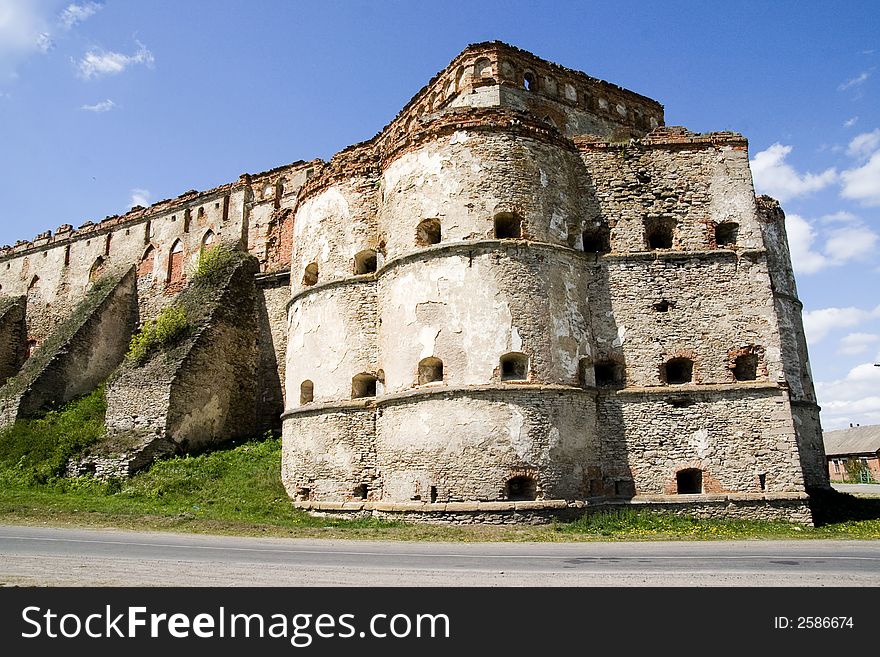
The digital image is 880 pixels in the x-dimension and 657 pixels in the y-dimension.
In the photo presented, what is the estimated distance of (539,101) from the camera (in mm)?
22750

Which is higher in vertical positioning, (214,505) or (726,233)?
(726,233)

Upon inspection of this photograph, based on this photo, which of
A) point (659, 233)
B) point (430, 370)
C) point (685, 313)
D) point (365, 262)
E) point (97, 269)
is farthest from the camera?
point (97, 269)

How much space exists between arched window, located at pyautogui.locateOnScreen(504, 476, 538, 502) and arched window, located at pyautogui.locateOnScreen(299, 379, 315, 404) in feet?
22.9

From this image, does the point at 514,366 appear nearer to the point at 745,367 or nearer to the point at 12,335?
the point at 745,367

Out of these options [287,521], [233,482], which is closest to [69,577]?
[287,521]

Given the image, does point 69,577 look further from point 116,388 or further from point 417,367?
point 116,388

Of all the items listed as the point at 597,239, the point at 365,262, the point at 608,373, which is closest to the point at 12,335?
the point at 365,262

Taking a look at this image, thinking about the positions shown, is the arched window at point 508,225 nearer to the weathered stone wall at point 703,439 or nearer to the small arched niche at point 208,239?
the weathered stone wall at point 703,439

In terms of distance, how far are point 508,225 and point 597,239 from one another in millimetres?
2944

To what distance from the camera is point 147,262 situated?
32.5 metres

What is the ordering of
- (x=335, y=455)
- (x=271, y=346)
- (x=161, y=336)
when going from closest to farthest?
(x=335, y=455), (x=161, y=336), (x=271, y=346)

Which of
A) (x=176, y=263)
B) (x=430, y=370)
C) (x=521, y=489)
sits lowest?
(x=521, y=489)

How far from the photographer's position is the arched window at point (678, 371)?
1658cm

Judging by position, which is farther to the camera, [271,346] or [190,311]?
[271,346]
